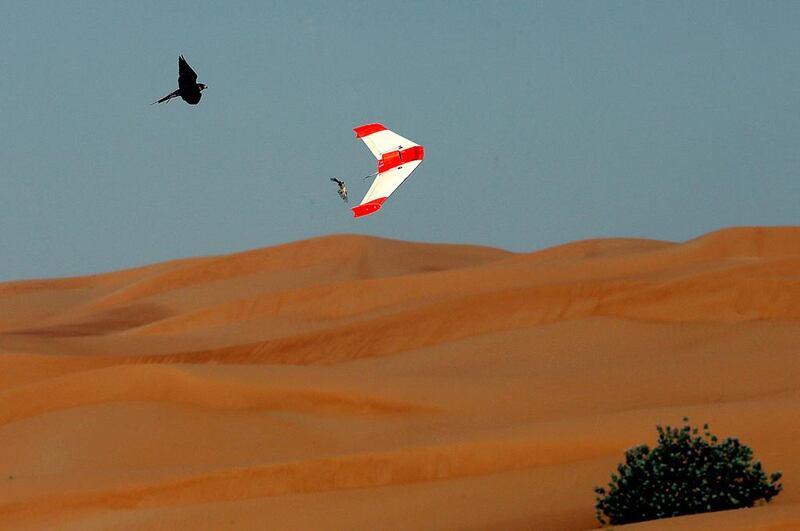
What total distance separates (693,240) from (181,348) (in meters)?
14.8

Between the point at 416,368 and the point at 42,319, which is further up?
the point at 42,319

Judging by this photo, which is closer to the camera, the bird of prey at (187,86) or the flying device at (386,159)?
the bird of prey at (187,86)

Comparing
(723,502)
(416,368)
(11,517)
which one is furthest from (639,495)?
(416,368)

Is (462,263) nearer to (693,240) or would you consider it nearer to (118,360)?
(693,240)

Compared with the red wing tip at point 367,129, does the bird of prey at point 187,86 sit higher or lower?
lower

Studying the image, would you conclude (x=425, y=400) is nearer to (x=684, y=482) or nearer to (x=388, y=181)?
(x=388, y=181)

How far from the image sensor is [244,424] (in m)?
25.4

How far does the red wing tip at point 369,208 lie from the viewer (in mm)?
19000

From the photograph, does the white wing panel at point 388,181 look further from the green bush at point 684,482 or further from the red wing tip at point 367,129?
the green bush at point 684,482

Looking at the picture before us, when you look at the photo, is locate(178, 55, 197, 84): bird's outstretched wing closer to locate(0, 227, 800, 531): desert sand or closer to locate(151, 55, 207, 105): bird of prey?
locate(151, 55, 207, 105): bird of prey

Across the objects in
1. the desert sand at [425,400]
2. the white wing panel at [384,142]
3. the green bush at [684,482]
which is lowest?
the green bush at [684,482]

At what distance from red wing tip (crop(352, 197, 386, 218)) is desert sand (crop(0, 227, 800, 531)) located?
3.61m

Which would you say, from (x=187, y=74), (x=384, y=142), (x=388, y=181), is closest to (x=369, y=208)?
(x=388, y=181)


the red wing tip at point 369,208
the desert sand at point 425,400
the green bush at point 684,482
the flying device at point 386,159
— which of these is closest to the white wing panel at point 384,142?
the flying device at point 386,159
